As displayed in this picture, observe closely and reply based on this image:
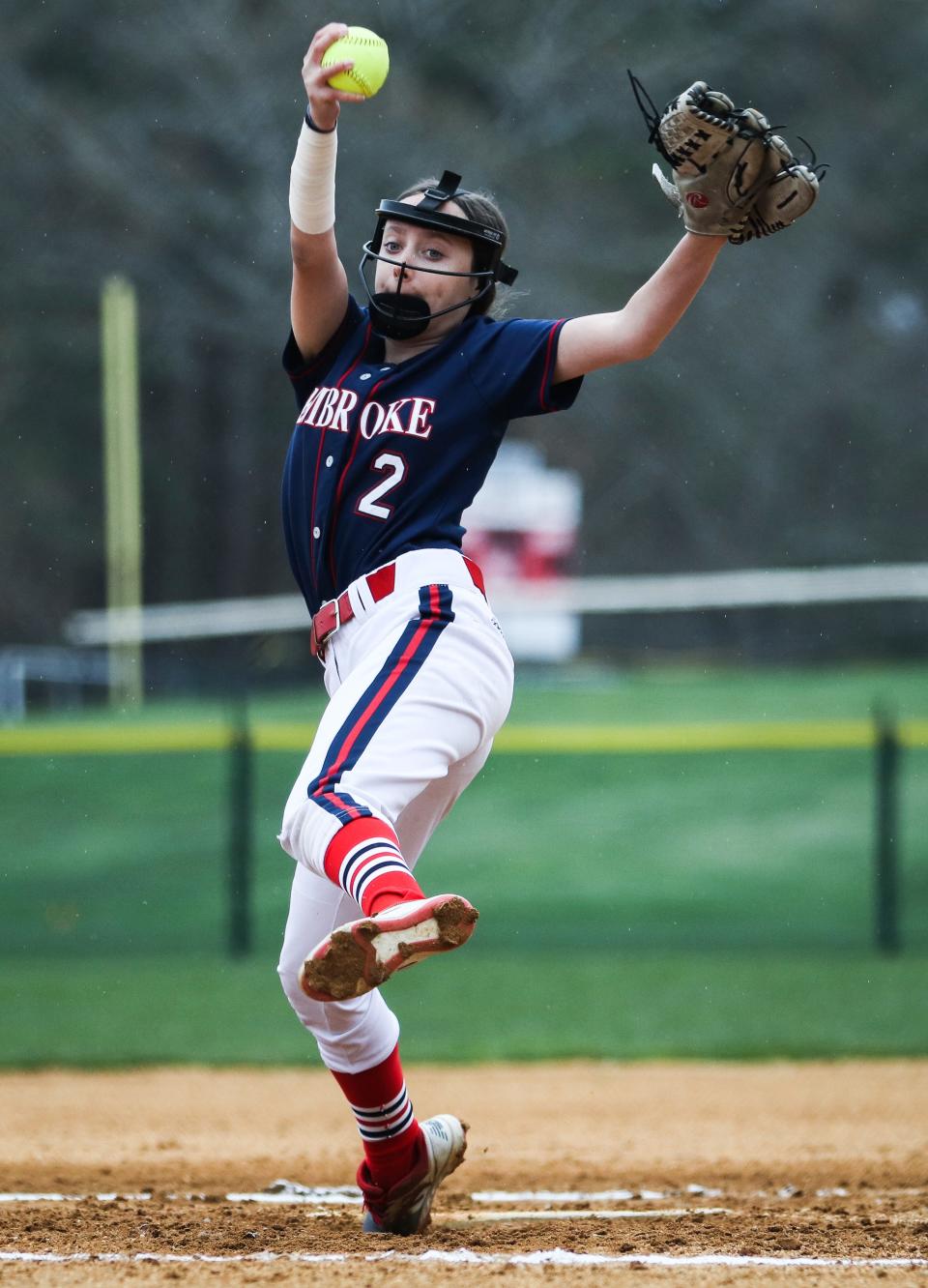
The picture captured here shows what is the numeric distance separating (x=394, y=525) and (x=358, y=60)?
87cm

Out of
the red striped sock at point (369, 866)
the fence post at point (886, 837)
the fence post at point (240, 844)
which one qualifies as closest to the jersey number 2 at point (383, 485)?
the red striped sock at point (369, 866)

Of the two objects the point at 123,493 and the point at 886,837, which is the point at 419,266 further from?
the point at 123,493

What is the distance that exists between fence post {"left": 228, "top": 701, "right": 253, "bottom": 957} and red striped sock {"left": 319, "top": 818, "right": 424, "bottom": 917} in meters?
5.24

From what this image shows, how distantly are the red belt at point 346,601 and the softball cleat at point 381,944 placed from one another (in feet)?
2.20

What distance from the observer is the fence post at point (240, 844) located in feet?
26.3

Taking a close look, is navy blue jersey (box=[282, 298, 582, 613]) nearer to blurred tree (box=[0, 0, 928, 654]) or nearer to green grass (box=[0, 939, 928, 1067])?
green grass (box=[0, 939, 928, 1067])

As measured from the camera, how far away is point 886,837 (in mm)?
8125

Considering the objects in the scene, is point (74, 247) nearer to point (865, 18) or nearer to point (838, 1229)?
point (865, 18)

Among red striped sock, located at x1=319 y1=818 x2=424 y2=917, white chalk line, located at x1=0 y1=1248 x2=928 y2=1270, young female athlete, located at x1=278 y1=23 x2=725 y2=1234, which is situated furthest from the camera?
young female athlete, located at x1=278 y1=23 x2=725 y2=1234

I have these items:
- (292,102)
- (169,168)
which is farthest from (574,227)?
(169,168)

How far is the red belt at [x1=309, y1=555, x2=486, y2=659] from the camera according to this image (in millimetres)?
3141

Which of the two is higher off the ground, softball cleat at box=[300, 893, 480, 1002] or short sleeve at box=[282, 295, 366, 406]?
short sleeve at box=[282, 295, 366, 406]

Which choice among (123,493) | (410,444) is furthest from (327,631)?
(123,493)

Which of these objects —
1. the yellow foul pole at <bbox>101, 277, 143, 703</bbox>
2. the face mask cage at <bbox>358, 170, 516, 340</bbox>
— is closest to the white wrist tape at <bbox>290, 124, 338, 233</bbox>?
the face mask cage at <bbox>358, 170, 516, 340</bbox>
